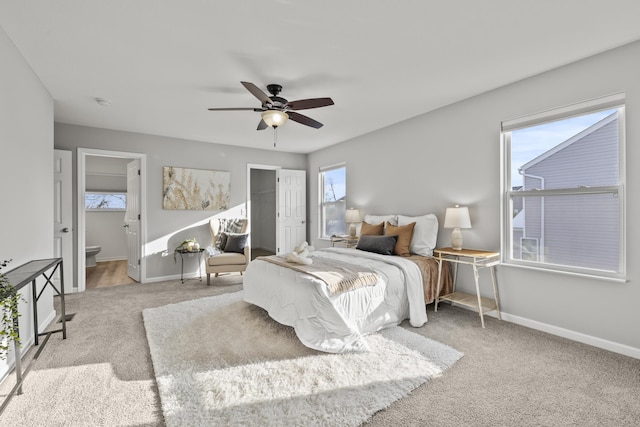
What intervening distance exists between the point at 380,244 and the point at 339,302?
1383mm

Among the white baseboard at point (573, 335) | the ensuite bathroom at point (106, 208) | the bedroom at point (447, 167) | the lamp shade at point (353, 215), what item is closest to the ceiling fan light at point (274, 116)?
the bedroom at point (447, 167)

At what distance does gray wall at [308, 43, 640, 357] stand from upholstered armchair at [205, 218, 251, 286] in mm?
2169

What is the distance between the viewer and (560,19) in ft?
7.14

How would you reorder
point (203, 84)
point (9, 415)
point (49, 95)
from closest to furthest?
point (9, 415) → point (203, 84) → point (49, 95)

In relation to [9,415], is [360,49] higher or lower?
higher

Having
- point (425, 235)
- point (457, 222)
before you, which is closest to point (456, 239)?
point (457, 222)

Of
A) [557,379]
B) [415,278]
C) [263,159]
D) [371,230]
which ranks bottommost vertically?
[557,379]

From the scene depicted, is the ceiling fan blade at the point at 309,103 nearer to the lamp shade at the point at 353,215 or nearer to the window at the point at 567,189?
the window at the point at 567,189

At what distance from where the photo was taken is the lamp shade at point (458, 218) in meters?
3.46

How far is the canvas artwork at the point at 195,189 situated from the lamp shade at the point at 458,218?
4035mm

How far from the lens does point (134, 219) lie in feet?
17.5

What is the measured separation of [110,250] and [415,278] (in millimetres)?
7214

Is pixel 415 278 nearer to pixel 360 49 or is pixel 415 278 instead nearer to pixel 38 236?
pixel 360 49

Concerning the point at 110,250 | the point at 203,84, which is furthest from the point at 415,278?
the point at 110,250
